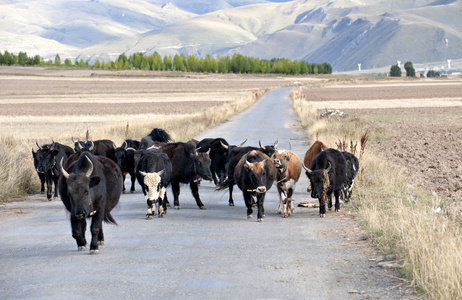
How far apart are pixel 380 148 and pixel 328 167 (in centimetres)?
1452

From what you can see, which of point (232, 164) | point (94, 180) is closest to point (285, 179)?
point (232, 164)

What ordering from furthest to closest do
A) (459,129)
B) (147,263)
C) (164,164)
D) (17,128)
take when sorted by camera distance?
(17,128), (459,129), (164,164), (147,263)

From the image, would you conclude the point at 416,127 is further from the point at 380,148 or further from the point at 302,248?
the point at 302,248

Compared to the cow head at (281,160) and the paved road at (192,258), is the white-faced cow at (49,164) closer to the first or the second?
the paved road at (192,258)

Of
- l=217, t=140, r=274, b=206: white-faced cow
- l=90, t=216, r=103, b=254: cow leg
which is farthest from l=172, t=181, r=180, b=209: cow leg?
l=90, t=216, r=103, b=254: cow leg

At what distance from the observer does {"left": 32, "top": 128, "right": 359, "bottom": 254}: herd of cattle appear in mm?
10573

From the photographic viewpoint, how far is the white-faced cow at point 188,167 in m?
15.5

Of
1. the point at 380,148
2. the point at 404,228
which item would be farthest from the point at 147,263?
the point at 380,148

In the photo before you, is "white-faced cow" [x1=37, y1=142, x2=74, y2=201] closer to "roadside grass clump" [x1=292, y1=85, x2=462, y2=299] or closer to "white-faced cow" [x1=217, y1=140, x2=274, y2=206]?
"white-faced cow" [x1=217, y1=140, x2=274, y2=206]

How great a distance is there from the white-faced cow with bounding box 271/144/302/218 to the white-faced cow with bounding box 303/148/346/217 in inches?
19.3

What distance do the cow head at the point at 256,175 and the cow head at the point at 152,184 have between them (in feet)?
5.96

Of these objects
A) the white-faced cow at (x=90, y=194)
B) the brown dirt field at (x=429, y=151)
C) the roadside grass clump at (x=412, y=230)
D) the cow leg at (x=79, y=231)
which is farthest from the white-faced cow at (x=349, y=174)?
the cow leg at (x=79, y=231)

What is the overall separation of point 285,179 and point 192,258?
4.82m

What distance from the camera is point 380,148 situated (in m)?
27.9
